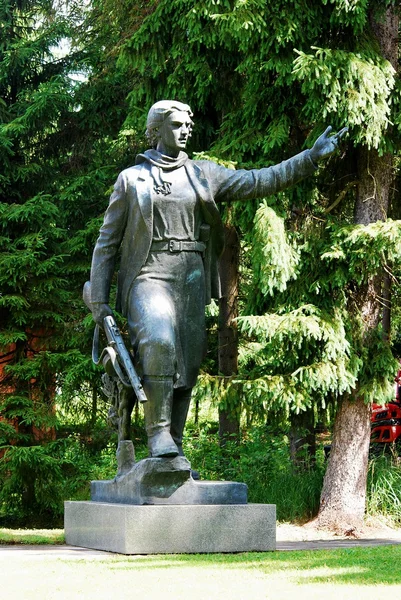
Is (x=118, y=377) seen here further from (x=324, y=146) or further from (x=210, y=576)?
(x=324, y=146)

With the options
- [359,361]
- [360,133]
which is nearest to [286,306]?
[359,361]

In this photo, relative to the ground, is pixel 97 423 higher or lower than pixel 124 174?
lower

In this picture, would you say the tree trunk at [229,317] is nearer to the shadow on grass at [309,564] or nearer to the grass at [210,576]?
the shadow on grass at [309,564]

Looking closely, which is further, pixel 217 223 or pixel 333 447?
pixel 333 447

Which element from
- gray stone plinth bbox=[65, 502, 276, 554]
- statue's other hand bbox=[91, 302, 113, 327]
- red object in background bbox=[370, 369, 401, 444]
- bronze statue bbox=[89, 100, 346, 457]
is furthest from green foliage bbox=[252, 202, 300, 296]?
red object in background bbox=[370, 369, 401, 444]

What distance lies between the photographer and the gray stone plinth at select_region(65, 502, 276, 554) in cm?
692

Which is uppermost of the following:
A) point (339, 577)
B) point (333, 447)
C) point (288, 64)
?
point (288, 64)

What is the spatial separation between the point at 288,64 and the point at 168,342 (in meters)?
4.78

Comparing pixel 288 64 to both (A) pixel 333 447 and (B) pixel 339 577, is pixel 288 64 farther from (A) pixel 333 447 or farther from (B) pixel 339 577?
(B) pixel 339 577

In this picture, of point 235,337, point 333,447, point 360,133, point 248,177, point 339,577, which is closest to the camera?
point 339,577

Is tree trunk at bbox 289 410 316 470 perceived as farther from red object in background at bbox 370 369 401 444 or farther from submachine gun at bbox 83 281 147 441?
submachine gun at bbox 83 281 147 441

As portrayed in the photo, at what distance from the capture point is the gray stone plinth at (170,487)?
711 centimetres

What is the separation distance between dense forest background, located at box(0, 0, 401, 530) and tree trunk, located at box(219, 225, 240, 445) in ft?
0.09

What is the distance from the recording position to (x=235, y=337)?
603 inches
